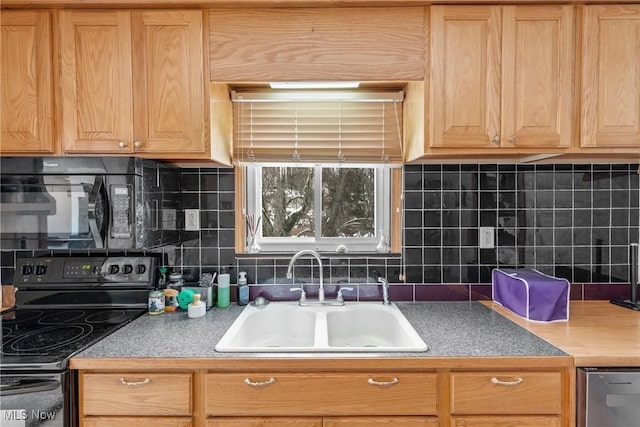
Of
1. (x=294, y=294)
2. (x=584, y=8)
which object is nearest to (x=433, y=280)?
(x=294, y=294)

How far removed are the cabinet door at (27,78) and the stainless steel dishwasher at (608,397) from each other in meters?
2.23

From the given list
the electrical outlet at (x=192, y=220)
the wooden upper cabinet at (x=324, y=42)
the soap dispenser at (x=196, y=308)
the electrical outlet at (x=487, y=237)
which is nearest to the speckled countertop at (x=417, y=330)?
the soap dispenser at (x=196, y=308)

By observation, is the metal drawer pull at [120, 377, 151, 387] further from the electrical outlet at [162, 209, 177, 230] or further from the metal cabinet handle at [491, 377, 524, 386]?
the metal cabinet handle at [491, 377, 524, 386]

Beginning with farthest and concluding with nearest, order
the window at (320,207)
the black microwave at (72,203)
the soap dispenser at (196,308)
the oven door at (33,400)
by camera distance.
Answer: the window at (320,207)
the soap dispenser at (196,308)
the black microwave at (72,203)
the oven door at (33,400)

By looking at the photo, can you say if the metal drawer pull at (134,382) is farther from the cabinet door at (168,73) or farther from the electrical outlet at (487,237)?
the electrical outlet at (487,237)

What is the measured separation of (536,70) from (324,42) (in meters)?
0.89

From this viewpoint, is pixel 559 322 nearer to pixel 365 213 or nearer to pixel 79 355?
pixel 365 213

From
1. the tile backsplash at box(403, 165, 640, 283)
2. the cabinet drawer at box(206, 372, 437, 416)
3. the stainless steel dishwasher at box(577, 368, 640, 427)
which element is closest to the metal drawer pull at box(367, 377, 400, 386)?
the cabinet drawer at box(206, 372, 437, 416)

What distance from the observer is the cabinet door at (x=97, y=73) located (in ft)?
5.11

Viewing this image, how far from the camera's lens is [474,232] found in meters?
1.96

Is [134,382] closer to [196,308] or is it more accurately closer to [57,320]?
[196,308]

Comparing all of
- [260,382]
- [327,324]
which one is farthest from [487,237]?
[260,382]

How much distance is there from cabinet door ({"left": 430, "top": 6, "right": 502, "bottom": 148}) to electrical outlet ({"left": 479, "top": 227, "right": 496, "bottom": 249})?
0.57 metres

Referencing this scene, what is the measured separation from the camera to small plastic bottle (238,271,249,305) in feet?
6.12
